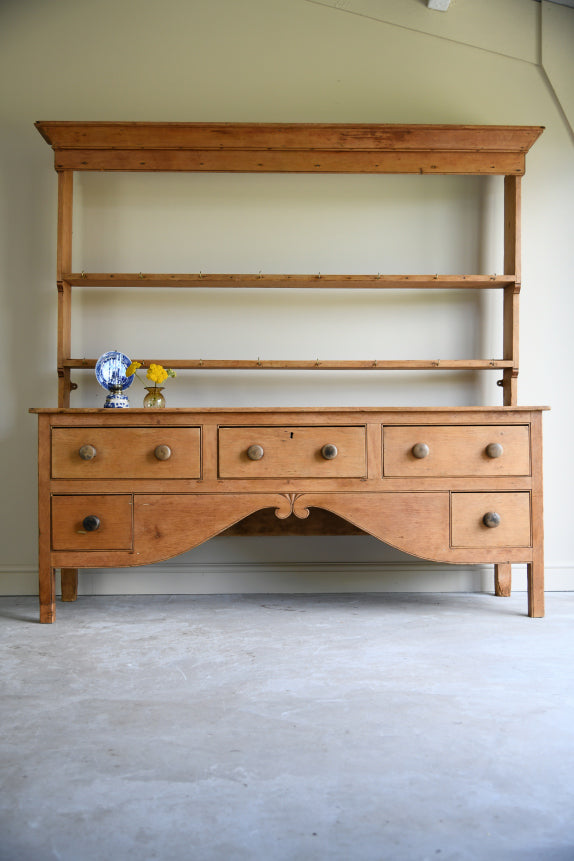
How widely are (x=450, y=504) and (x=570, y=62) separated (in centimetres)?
221

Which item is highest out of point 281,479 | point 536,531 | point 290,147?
point 290,147

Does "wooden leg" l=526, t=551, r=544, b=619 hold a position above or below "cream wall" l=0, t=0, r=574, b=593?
below

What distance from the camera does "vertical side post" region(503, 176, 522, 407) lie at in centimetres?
281

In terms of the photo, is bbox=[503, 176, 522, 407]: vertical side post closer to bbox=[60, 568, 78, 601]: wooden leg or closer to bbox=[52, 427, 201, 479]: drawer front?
bbox=[52, 427, 201, 479]: drawer front

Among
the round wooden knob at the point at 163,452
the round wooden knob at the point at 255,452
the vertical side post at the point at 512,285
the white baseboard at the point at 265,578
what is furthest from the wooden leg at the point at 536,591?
the round wooden knob at the point at 163,452

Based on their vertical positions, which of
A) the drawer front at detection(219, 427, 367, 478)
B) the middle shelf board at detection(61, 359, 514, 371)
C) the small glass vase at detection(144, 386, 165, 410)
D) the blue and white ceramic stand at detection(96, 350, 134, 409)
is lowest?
Answer: the drawer front at detection(219, 427, 367, 478)

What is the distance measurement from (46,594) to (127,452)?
602mm

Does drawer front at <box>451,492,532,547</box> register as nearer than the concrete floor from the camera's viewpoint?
No

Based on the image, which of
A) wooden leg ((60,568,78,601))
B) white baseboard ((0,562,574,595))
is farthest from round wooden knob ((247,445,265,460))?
wooden leg ((60,568,78,601))

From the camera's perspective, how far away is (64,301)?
2.80 m

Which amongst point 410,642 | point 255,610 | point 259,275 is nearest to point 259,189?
point 259,275

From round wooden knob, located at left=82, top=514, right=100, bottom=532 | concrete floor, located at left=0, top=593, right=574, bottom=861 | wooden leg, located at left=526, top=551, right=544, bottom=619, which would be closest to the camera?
concrete floor, located at left=0, top=593, right=574, bottom=861

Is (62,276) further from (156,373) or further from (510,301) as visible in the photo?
(510,301)

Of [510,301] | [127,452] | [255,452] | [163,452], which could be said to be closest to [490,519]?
[255,452]
